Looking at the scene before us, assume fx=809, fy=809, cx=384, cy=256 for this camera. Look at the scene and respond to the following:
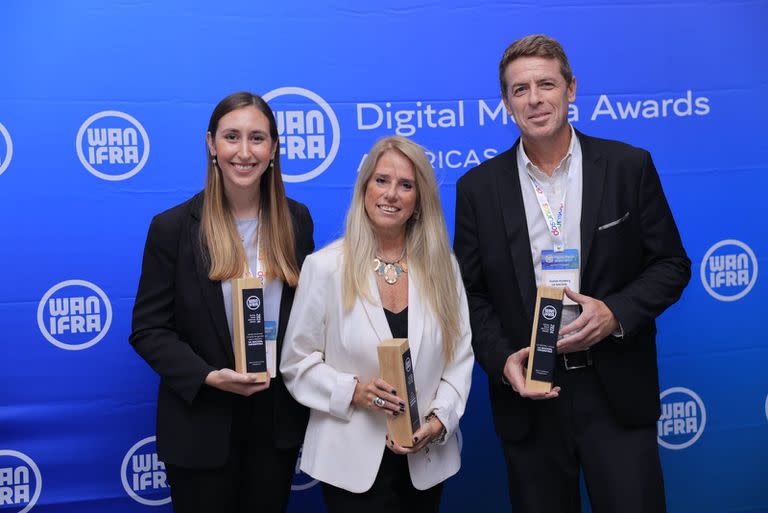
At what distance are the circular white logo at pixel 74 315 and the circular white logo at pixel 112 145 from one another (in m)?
0.46

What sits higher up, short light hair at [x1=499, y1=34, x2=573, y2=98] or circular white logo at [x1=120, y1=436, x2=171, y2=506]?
short light hair at [x1=499, y1=34, x2=573, y2=98]

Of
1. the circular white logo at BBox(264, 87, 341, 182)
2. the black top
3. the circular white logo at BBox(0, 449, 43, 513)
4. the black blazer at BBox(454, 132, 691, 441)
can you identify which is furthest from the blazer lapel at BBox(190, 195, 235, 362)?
the circular white logo at BBox(0, 449, 43, 513)

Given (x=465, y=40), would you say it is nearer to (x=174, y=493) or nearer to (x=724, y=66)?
(x=724, y=66)

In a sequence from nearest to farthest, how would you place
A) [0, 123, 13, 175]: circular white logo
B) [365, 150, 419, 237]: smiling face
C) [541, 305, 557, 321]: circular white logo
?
[541, 305, 557, 321]: circular white logo
[365, 150, 419, 237]: smiling face
[0, 123, 13, 175]: circular white logo

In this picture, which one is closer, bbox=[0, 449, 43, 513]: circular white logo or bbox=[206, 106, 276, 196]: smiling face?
bbox=[206, 106, 276, 196]: smiling face

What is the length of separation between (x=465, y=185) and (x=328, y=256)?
1.75 ft

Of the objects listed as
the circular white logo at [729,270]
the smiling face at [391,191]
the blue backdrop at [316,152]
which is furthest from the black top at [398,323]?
the circular white logo at [729,270]

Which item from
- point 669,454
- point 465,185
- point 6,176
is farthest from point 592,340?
point 6,176

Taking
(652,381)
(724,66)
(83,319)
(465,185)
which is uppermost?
(724,66)

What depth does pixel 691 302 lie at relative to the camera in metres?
3.69

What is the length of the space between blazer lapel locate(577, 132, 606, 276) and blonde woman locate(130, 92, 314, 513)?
887mm

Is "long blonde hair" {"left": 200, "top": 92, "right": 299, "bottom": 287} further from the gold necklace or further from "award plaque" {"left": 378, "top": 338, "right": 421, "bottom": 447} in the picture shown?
"award plaque" {"left": 378, "top": 338, "right": 421, "bottom": 447}

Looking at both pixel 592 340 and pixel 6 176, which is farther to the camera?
pixel 6 176

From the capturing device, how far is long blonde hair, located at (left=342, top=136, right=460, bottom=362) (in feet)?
7.73
